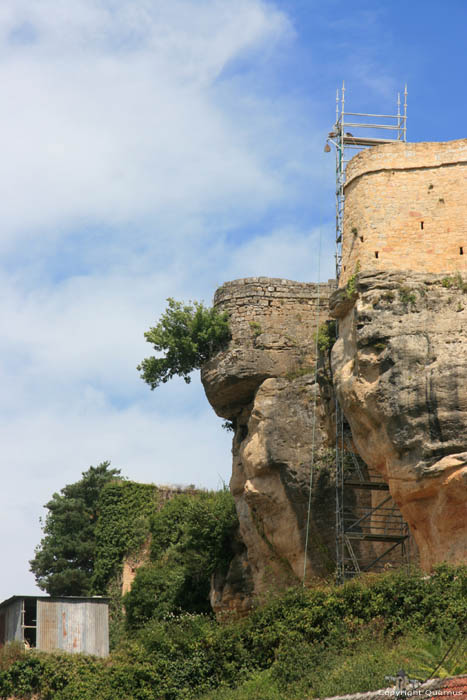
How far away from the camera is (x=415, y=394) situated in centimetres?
2397

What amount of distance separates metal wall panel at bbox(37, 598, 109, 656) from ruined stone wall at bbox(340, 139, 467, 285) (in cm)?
978

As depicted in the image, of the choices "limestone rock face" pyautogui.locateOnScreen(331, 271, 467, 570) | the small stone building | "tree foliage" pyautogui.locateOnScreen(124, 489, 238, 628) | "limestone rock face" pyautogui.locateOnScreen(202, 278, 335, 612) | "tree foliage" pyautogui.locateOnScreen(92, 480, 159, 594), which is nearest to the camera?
"limestone rock face" pyautogui.locateOnScreen(331, 271, 467, 570)

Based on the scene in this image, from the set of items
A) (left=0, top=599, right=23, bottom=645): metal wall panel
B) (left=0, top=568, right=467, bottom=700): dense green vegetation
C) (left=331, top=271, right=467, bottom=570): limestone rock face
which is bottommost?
(left=0, top=568, right=467, bottom=700): dense green vegetation

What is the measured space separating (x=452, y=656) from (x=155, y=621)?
1232 cm

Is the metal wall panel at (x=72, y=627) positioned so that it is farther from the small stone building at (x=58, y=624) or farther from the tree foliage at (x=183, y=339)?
the tree foliage at (x=183, y=339)

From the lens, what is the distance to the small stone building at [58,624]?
27469mm

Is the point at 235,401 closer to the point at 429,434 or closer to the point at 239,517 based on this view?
the point at 239,517

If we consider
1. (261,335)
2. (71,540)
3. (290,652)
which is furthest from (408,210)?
(71,540)

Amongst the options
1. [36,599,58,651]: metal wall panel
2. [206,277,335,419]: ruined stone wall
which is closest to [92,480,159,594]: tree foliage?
[206,277,335,419]: ruined stone wall

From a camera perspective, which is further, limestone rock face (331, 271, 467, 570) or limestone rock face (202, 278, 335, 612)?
limestone rock face (202, 278, 335, 612)

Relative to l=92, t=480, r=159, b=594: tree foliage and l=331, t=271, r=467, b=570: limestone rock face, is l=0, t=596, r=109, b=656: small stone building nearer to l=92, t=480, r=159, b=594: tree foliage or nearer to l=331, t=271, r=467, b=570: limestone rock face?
l=92, t=480, r=159, b=594: tree foliage

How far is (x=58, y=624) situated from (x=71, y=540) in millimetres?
9982

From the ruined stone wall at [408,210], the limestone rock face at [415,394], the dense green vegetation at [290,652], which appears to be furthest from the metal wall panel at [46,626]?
the ruined stone wall at [408,210]

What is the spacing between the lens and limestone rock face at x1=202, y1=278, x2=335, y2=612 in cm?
2798
